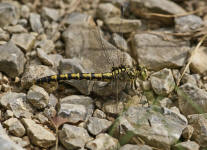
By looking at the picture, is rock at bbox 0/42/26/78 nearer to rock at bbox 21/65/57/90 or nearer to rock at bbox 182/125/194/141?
rock at bbox 21/65/57/90

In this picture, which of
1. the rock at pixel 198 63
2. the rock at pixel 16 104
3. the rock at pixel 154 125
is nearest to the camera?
the rock at pixel 154 125

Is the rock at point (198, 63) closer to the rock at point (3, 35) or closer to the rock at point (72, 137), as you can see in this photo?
the rock at point (72, 137)

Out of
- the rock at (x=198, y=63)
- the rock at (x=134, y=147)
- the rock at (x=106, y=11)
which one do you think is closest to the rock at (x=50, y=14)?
the rock at (x=106, y=11)

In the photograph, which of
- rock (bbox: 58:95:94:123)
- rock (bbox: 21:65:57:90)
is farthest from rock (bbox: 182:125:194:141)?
rock (bbox: 21:65:57:90)

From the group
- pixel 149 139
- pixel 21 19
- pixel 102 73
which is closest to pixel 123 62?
pixel 102 73

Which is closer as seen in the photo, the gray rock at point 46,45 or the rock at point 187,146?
the rock at point 187,146

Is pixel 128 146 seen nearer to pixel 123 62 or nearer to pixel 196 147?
pixel 196 147

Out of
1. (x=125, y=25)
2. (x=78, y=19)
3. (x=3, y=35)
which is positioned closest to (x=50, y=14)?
(x=78, y=19)

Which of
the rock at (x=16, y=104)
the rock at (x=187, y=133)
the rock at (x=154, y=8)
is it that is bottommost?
the rock at (x=187, y=133)
